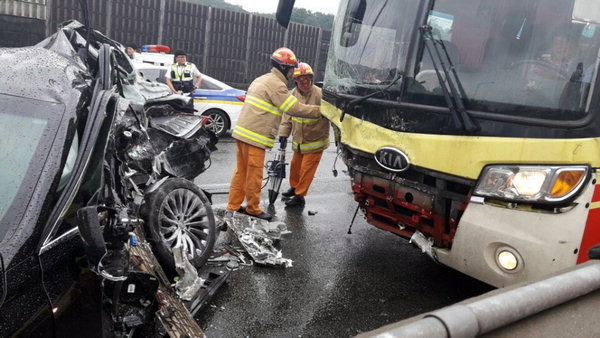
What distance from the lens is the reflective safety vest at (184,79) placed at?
1107 centimetres

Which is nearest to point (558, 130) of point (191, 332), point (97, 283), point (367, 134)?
point (367, 134)

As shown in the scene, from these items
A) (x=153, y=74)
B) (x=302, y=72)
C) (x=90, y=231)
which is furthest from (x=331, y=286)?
(x=153, y=74)

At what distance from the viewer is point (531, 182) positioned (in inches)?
130

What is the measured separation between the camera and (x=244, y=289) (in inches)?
166

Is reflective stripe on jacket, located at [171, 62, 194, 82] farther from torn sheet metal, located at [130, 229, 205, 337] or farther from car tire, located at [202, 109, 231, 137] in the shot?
torn sheet metal, located at [130, 229, 205, 337]

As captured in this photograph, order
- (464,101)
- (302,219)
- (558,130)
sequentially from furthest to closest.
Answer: (302,219) < (464,101) < (558,130)

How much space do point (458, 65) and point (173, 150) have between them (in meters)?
2.66

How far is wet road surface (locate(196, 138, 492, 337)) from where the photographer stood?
12.4ft

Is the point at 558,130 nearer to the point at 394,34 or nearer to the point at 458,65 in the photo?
the point at 458,65

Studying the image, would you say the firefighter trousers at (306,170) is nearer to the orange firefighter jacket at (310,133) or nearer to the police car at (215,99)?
the orange firefighter jacket at (310,133)

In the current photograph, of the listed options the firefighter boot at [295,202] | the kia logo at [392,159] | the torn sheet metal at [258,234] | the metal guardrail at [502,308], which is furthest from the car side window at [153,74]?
the metal guardrail at [502,308]

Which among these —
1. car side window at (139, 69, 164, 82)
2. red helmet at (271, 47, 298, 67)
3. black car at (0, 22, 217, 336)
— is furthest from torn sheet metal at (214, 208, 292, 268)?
car side window at (139, 69, 164, 82)

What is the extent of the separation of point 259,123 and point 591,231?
3339 millimetres

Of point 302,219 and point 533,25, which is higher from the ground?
point 533,25
